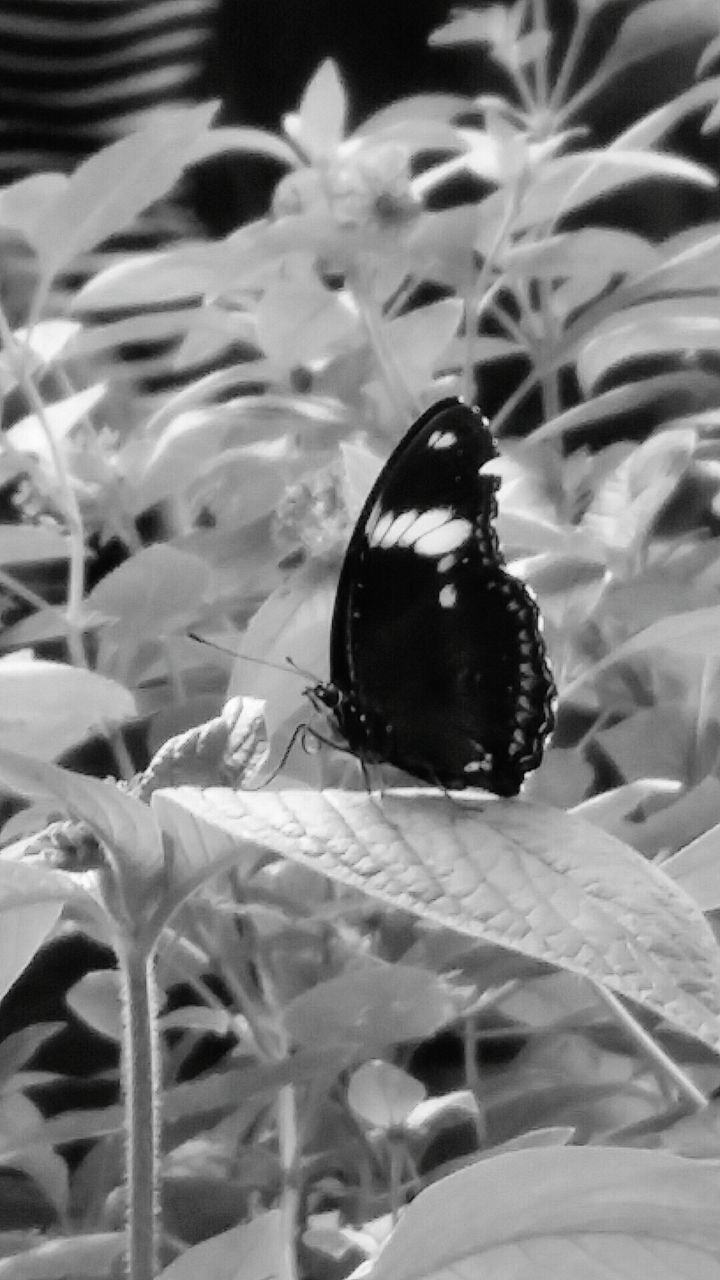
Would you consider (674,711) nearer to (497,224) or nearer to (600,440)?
(497,224)

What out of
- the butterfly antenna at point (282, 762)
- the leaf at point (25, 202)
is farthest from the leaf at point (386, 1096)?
the leaf at point (25, 202)

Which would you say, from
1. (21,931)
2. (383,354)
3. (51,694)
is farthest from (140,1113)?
(383,354)

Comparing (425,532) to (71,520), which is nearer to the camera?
(425,532)

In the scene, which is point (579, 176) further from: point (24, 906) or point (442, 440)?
point (24, 906)

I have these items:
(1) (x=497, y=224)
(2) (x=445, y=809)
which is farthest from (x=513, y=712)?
(1) (x=497, y=224)

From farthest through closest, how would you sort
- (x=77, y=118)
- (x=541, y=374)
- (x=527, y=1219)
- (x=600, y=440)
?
(x=77, y=118) → (x=600, y=440) → (x=541, y=374) → (x=527, y=1219)

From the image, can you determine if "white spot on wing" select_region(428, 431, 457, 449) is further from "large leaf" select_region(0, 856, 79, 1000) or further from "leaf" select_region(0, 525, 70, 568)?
"leaf" select_region(0, 525, 70, 568)
